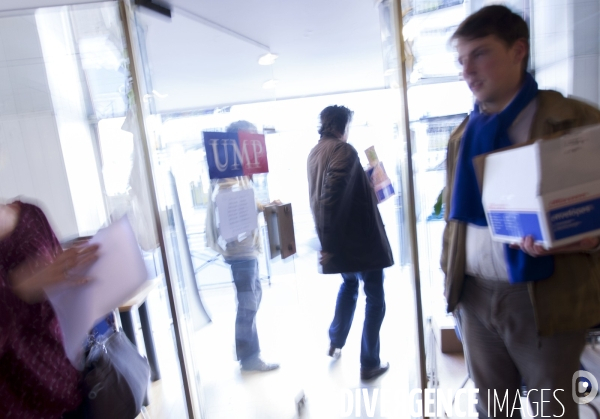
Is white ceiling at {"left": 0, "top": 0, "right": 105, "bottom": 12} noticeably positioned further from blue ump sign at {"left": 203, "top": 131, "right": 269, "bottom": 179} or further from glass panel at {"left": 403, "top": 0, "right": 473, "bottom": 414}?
glass panel at {"left": 403, "top": 0, "right": 473, "bottom": 414}

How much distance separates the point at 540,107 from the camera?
0.86 metres

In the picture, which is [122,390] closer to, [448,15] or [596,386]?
[596,386]

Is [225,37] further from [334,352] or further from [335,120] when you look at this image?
[334,352]

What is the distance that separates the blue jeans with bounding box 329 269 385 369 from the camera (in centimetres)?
185

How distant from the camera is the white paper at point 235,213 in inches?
64.7

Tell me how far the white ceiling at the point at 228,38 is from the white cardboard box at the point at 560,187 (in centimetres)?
135

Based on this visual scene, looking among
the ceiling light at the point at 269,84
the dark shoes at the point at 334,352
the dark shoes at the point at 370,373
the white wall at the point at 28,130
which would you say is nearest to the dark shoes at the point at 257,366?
the dark shoes at the point at 334,352

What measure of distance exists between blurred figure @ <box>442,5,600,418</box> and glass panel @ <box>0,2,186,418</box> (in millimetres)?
1249

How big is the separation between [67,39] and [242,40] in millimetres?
988

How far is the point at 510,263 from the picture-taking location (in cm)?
87

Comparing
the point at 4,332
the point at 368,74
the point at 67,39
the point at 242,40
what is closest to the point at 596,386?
the point at 4,332

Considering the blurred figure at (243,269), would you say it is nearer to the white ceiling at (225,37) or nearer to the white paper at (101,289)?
the white ceiling at (225,37)

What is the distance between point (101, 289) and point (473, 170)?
3.55ft

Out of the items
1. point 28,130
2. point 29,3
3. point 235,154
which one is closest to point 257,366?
point 235,154
